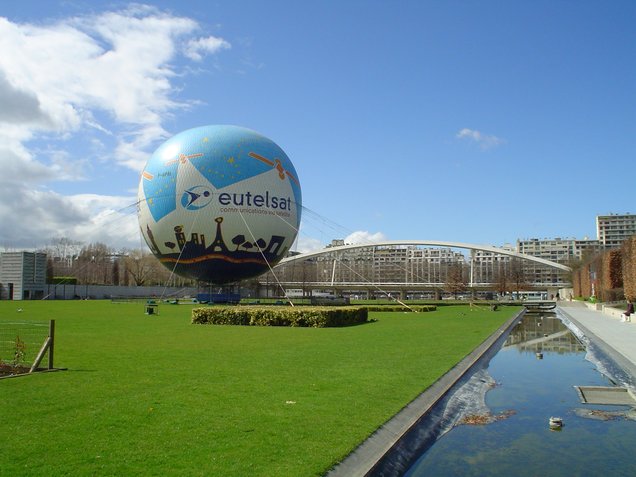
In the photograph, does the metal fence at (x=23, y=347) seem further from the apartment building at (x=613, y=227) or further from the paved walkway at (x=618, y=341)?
the apartment building at (x=613, y=227)

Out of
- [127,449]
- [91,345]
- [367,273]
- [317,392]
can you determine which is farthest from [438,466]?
[367,273]

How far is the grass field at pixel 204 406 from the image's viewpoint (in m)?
5.63

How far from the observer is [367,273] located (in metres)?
120

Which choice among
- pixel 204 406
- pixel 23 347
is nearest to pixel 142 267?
pixel 23 347

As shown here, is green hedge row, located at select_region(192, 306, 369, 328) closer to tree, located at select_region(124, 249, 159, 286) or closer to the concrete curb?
the concrete curb

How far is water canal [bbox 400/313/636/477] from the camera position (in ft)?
21.4

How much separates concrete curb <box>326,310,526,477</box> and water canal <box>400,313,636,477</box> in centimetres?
28

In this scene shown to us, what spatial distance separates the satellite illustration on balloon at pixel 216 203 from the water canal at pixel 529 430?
26.1 metres

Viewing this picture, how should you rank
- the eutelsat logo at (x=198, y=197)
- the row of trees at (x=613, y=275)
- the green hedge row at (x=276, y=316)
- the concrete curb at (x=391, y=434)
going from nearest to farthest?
1. the concrete curb at (x=391, y=434)
2. the green hedge row at (x=276, y=316)
3. the row of trees at (x=613, y=275)
4. the eutelsat logo at (x=198, y=197)

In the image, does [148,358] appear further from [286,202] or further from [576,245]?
[576,245]

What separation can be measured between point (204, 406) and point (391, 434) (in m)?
2.77

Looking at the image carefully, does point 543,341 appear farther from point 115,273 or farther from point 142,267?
point 115,273

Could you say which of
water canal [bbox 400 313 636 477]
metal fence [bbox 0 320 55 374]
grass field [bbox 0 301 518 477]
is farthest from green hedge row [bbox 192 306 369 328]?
water canal [bbox 400 313 636 477]

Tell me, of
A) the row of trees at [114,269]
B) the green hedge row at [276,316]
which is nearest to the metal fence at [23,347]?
the green hedge row at [276,316]
